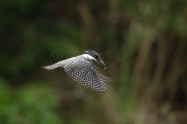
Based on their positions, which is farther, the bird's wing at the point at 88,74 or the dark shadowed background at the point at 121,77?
the dark shadowed background at the point at 121,77

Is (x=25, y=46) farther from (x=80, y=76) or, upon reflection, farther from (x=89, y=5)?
(x=80, y=76)

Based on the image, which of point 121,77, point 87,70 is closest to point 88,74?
point 87,70

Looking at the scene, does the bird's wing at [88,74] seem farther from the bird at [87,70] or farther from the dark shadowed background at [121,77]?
the dark shadowed background at [121,77]

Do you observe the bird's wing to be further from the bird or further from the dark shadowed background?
the dark shadowed background

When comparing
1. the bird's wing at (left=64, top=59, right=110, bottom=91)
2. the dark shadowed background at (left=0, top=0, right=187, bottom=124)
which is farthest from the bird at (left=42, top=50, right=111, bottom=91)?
the dark shadowed background at (left=0, top=0, right=187, bottom=124)

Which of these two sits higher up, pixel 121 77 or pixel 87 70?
pixel 121 77

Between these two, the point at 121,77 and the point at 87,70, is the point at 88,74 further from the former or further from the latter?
the point at 121,77

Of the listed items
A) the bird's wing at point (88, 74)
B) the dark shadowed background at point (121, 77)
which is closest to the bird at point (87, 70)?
the bird's wing at point (88, 74)
